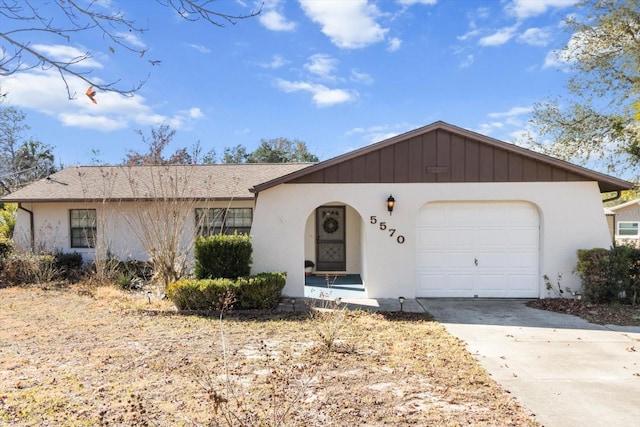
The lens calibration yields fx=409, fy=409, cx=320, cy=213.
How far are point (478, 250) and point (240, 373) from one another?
6837mm

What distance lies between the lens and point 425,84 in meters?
14.8

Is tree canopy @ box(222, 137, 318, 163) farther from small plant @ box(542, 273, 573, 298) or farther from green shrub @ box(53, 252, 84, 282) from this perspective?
small plant @ box(542, 273, 573, 298)

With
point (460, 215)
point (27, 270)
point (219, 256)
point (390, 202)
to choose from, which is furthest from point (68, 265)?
point (460, 215)

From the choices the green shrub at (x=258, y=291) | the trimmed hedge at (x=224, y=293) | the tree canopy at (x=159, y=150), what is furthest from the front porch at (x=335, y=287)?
the tree canopy at (x=159, y=150)

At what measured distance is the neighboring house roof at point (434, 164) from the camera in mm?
9516

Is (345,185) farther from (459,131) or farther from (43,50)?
(43,50)

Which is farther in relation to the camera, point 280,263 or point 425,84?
point 425,84

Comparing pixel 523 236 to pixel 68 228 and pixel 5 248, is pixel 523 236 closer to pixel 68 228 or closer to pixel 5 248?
pixel 68 228

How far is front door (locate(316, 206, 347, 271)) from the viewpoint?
1349 centimetres

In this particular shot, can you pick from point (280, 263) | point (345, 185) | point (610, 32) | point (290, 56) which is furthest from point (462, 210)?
point (610, 32)

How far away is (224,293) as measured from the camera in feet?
27.6

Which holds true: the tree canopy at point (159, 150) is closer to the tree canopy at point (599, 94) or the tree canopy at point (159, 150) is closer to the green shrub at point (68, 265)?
the green shrub at point (68, 265)

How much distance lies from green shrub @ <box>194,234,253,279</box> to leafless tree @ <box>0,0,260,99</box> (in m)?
5.91

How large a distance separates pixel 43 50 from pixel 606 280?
10473 mm
